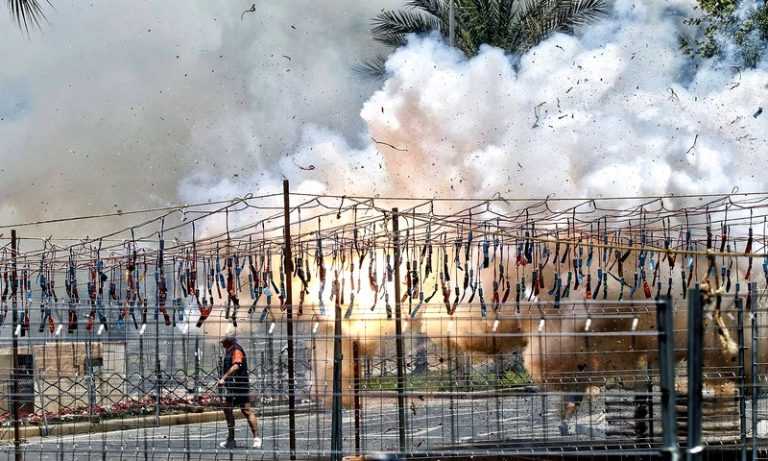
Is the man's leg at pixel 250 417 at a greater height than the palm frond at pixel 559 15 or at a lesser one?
lesser

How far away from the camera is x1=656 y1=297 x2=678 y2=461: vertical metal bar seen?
19.7 ft

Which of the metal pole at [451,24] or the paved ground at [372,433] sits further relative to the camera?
the metal pole at [451,24]

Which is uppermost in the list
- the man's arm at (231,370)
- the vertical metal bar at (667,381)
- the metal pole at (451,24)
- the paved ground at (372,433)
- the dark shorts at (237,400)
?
the metal pole at (451,24)

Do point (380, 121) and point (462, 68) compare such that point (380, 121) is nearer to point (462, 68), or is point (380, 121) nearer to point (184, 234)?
point (462, 68)

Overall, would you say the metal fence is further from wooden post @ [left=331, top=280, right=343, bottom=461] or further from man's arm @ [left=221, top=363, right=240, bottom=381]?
man's arm @ [left=221, top=363, right=240, bottom=381]

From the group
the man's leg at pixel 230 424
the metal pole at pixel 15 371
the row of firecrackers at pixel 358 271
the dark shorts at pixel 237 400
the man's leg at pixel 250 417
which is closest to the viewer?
the metal pole at pixel 15 371

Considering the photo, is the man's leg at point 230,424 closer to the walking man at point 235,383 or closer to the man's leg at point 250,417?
the walking man at point 235,383

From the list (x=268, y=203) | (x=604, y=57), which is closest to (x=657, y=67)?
(x=604, y=57)

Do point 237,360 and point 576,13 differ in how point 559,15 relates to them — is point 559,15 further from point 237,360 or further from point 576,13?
point 237,360

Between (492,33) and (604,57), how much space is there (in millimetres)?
3463

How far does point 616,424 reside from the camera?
11836 mm

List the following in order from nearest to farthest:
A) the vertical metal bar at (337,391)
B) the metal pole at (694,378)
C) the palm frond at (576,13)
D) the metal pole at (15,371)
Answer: the metal pole at (694,378)
the vertical metal bar at (337,391)
the metal pole at (15,371)
the palm frond at (576,13)

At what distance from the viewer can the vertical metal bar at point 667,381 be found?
6008mm

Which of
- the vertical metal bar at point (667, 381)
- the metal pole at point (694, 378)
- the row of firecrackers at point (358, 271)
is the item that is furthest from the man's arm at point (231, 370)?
the metal pole at point (694, 378)
